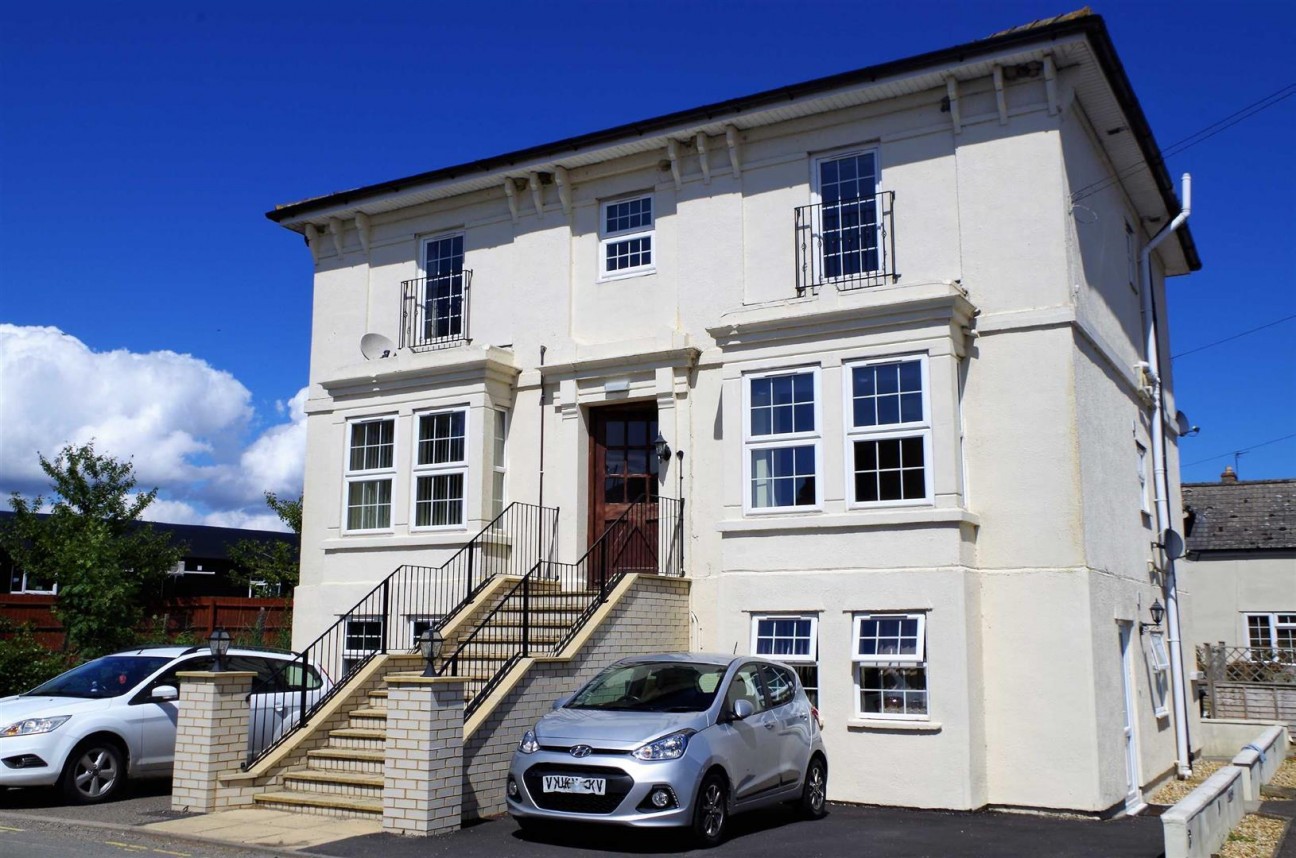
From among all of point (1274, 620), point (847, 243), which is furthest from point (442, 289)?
point (1274, 620)

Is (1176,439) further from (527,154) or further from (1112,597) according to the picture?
(527,154)

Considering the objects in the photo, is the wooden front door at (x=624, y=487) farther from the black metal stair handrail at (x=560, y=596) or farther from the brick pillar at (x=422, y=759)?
the brick pillar at (x=422, y=759)

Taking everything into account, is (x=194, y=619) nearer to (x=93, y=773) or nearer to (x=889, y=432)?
(x=93, y=773)

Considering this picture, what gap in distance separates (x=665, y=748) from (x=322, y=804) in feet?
12.9

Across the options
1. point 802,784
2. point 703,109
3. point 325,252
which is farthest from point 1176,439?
point 325,252

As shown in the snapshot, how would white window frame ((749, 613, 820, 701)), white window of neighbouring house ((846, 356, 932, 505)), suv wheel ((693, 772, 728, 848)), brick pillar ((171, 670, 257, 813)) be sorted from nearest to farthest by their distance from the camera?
suv wheel ((693, 772, 728, 848)), brick pillar ((171, 670, 257, 813)), white window of neighbouring house ((846, 356, 932, 505)), white window frame ((749, 613, 820, 701))

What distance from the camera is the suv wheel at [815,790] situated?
1133 cm

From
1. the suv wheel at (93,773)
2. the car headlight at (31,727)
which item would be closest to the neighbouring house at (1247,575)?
the suv wheel at (93,773)

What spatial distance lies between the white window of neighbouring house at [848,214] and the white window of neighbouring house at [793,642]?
437 cm

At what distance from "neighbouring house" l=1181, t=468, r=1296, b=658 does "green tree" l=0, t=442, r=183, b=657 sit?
24641mm

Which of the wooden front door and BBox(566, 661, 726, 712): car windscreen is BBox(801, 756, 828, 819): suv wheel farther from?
the wooden front door

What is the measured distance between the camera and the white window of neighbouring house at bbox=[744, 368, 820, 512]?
13.8 m

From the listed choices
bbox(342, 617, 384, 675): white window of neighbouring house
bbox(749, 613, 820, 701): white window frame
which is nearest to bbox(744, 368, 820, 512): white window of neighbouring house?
bbox(749, 613, 820, 701): white window frame

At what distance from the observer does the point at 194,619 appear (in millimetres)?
24922
